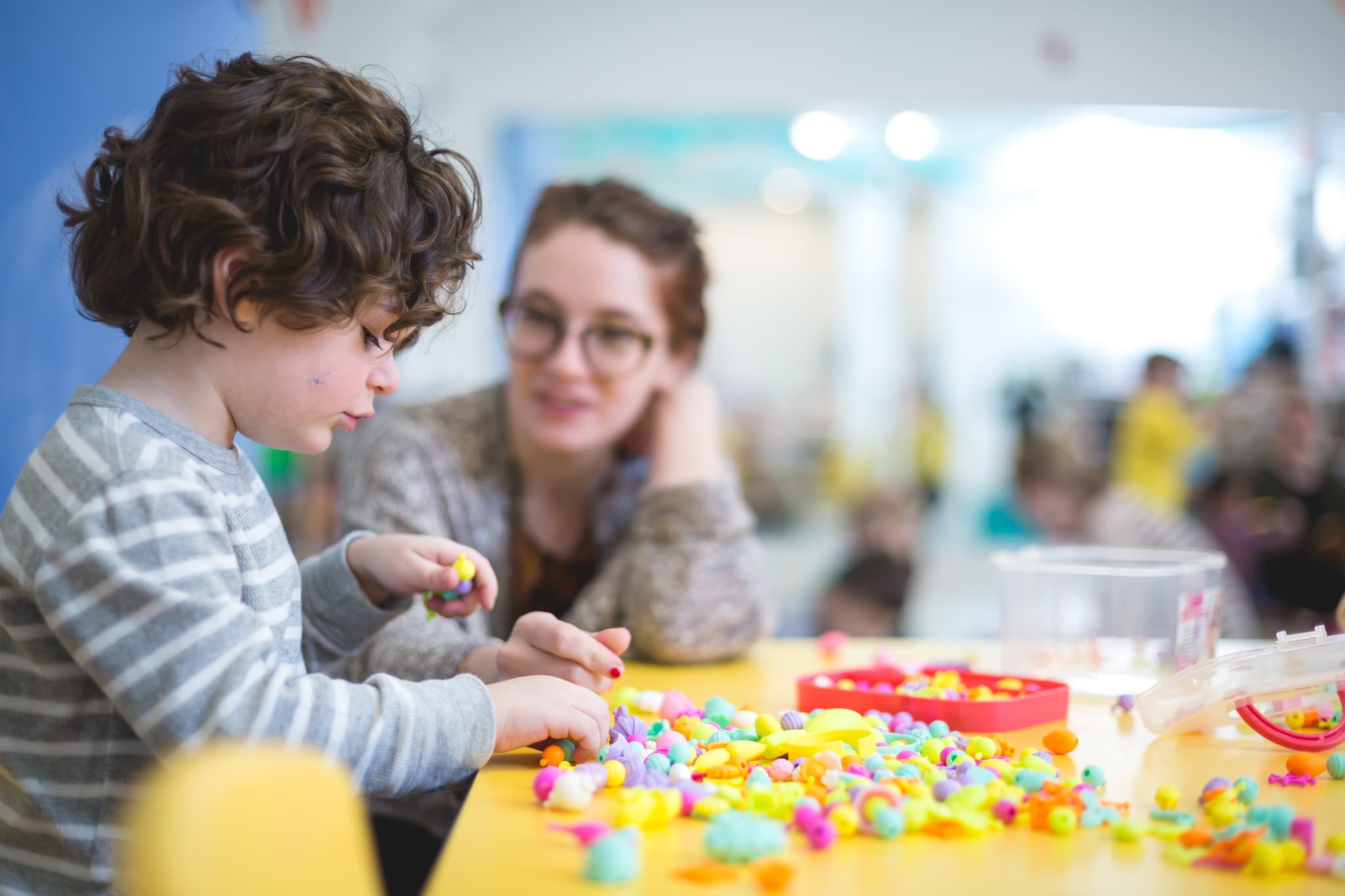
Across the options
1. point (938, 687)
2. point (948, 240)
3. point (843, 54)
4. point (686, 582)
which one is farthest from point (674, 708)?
point (948, 240)

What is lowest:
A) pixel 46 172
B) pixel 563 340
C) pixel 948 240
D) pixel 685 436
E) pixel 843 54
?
pixel 685 436

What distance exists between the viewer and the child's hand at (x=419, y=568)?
0.88 m

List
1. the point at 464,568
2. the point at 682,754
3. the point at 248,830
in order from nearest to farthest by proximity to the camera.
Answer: the point at 248,830 → the point at 682,754 → the point at 464,568

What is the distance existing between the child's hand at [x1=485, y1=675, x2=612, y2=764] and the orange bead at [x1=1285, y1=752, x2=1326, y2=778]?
44 centimetres

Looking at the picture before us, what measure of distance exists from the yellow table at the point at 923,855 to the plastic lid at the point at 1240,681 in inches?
1.6

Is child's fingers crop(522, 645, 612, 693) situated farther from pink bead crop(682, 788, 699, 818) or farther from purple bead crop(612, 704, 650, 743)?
pink bead crop(682, 788, 699, 818)

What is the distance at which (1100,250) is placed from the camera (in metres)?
5.89

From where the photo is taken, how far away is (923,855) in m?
0.55

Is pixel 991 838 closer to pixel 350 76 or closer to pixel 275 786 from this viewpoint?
pixel 275 786

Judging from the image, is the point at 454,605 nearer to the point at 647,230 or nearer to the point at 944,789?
the point at 944,789

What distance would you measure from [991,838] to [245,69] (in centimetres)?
65

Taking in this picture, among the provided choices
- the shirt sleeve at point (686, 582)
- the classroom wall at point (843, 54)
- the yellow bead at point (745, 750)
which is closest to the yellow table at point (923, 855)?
the yellow bead at point (745, 750)

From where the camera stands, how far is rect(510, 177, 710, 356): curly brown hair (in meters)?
1.30

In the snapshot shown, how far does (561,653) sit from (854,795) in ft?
0.80
